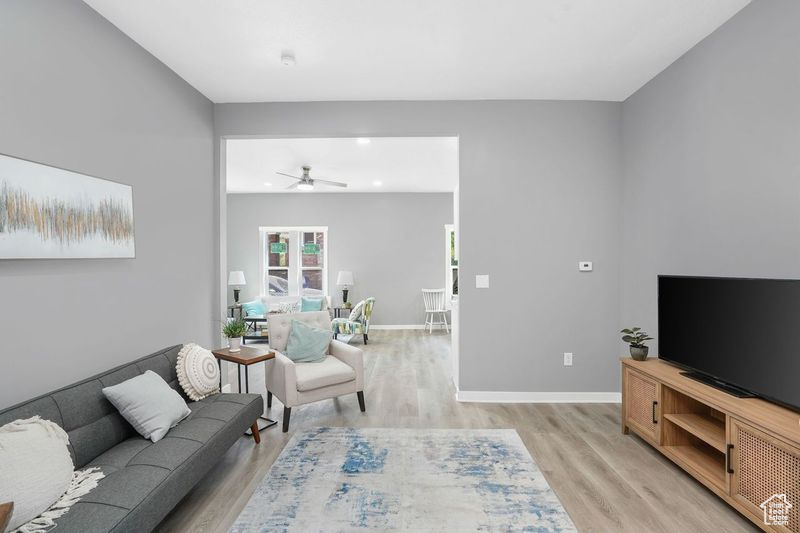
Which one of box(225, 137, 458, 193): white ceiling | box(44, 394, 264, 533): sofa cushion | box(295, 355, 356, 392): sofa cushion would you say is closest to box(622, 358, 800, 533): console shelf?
Result: box(295, 355, 356, 392): sofa cushion

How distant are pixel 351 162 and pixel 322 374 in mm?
3366

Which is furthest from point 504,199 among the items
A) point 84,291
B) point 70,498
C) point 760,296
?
point 70,498

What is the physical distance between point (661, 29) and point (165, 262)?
3.90 metres

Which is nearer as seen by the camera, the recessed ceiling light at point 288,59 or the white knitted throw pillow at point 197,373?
the white knitted throw pillow at point 197,373

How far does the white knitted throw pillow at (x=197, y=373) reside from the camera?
8.56 ft

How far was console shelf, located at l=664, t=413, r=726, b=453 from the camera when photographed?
214 cm

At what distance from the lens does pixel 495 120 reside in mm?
3707

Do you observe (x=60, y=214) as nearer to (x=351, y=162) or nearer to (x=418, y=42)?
(x=418, y=42)

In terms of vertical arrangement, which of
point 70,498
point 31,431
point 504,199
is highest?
point 504,199

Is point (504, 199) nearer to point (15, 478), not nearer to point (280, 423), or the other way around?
point (280, 423)

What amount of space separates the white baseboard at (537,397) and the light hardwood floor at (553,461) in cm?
9

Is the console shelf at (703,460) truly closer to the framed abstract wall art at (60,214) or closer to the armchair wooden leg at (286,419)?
the armchair wooden leg at (286,419)

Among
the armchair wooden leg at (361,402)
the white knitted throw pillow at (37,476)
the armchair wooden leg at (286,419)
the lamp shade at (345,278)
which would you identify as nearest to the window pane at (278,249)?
the lamp shade at (345,278)

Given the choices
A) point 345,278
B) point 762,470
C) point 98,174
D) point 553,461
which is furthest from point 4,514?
point 345,278
